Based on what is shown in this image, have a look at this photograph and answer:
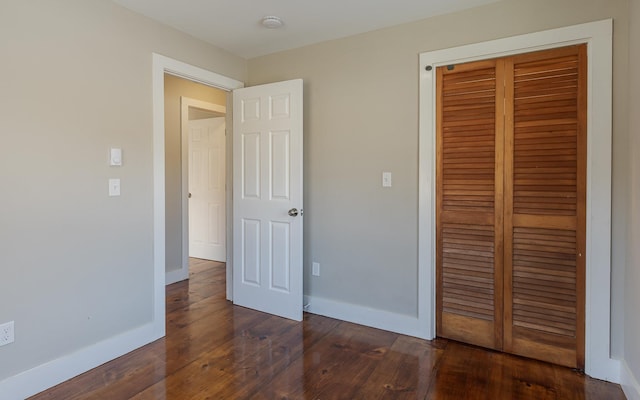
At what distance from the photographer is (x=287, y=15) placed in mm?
2541

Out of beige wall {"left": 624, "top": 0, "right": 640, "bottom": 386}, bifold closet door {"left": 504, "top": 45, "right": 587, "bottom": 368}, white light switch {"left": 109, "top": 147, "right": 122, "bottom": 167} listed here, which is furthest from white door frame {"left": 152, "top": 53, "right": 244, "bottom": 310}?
beige wall {"left": 624, "top": 0, "right": 640, "bottom": 386}

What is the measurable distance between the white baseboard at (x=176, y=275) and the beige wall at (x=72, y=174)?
1.49m

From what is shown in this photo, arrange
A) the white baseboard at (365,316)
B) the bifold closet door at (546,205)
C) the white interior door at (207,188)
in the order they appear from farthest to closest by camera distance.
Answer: the white interior door at (207,188) → the white baseboard at (365,316) → the bifold closet door at (546,205)

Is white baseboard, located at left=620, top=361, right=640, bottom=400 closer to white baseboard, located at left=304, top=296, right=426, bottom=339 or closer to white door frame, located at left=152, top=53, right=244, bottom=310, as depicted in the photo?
white baseboard, located at left=304, top=296, right=426, bottom=339

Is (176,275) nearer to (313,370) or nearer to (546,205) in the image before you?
(313,370)

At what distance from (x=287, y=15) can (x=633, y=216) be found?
8.18 feet

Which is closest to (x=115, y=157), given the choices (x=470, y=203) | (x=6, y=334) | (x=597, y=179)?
(x=6, y=334)

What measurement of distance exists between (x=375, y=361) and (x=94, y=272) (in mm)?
1919

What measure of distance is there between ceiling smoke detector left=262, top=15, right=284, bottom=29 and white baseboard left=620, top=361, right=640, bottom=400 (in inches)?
123

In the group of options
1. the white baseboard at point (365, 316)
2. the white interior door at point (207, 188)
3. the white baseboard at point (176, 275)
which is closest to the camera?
the white baseboard at point (365, 316)

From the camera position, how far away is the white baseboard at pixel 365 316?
8.92 feet

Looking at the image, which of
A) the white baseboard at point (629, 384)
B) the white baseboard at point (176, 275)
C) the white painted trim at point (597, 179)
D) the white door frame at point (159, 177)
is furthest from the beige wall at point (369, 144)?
the white baseboard at point (176, 275)

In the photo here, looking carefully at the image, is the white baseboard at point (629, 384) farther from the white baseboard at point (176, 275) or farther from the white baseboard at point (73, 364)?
the white baseboard at point (176, 275)

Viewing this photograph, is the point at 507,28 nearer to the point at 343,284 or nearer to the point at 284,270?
the point at 343,284
